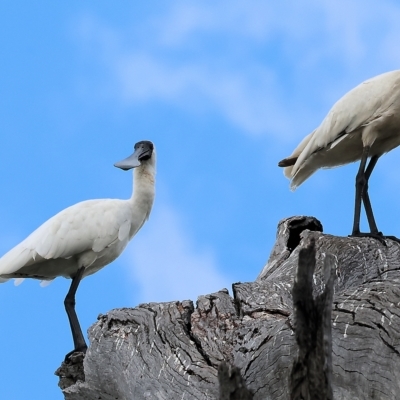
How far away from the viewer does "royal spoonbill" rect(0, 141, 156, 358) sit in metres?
10.6

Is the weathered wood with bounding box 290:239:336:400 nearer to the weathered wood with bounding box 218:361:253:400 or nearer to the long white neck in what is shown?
the weathered wood with bounding box 218:361:253:400

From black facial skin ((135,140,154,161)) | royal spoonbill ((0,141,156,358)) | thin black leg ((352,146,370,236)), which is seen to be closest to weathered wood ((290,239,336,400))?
royal spoonbill ((0,141,156,358))

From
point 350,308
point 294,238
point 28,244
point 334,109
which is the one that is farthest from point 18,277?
point 350,308

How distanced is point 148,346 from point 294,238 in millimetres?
3151

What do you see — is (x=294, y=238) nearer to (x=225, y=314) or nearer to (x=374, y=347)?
(x=225, y=314)

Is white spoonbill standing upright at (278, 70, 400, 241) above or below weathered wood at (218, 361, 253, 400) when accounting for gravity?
A: above

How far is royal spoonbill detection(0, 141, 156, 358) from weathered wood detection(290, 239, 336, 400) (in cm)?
630

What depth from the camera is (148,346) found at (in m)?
6.87

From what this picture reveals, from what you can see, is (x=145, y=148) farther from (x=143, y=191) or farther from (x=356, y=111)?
(x=356, y=111)

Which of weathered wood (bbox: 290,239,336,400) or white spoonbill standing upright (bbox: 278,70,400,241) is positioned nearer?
weathered wood (bbox: 290,239,336,400)

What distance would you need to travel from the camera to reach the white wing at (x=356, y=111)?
1085 centimetres

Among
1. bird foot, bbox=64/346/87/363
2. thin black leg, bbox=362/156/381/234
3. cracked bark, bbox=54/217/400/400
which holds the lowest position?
cracked bark, bbox=54/217/400/400

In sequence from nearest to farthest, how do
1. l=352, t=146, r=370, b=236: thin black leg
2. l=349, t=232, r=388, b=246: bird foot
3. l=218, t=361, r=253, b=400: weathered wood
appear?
l=218, t=361, r=253, b=400: weathered wood
l=349, t=232, r=388, b=246: bird foot
l=352, t=146, r=370, b=236: thin black leg

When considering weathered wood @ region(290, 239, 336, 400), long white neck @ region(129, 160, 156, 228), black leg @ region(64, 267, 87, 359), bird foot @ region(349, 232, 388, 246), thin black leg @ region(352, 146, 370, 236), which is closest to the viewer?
weathered wood @ region(290, 239, 336, 400)
